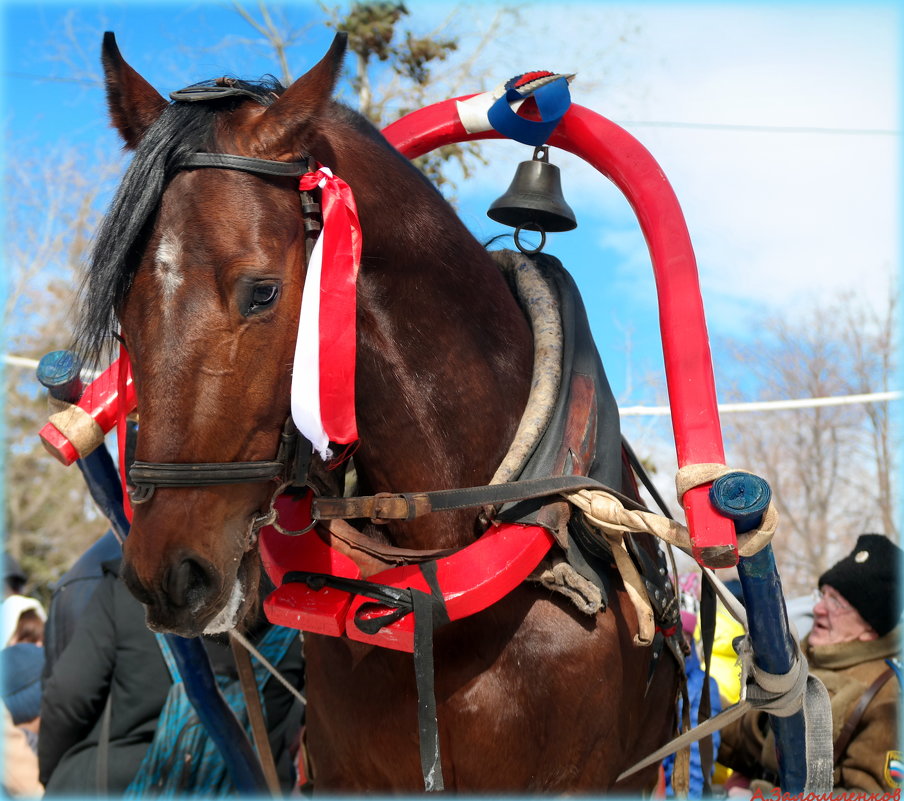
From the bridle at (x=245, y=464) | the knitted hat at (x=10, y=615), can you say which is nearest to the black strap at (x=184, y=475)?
the bridle at (x=245, y=464)

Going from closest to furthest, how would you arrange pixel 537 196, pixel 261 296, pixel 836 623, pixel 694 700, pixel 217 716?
pixel 261 296
pixel 537 196
pixel 217 716
pixel 836 623
pixel 694 700

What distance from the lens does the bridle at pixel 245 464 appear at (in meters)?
1.73

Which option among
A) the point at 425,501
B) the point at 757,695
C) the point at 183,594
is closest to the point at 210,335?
the point at 183,594

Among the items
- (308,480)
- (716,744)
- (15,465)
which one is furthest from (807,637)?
(15,465)

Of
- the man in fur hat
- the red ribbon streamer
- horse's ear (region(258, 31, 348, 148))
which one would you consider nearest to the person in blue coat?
the man in fur hat

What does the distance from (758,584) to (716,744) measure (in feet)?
8.44

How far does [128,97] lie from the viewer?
2129 millimetres

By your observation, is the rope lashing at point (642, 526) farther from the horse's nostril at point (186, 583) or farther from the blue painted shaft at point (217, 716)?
the blue painted shaft at point (217, 716)

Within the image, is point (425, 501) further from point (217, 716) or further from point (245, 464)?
point (217, 716)

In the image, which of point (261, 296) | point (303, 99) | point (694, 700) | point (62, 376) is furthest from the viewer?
point (694, 700)

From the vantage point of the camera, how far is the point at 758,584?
7.07 ft

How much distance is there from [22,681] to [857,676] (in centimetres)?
404

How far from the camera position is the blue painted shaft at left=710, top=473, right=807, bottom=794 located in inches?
74.8

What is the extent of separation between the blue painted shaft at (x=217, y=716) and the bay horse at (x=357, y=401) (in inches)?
21.8
